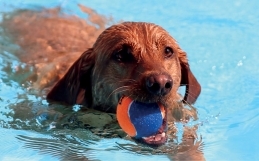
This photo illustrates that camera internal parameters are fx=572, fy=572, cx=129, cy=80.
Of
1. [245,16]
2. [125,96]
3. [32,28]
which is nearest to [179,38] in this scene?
[245,16]

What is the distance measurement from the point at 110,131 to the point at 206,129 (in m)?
1.13

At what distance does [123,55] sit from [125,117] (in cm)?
65

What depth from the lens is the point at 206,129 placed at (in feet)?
19.3

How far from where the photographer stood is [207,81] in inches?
277

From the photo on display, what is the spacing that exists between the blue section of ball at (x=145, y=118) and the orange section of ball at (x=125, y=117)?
4 centimetres

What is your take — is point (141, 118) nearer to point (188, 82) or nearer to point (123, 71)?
point (123, 71)

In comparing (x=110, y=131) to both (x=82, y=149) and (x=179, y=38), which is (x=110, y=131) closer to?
(x=82, y=149)

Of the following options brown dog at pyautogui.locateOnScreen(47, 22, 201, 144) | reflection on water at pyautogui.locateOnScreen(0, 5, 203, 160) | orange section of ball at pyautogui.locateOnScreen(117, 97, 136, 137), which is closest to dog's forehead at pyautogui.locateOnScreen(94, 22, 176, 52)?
brown dog at pyautogui.locateOnScreen(47, 22, 201, 144)

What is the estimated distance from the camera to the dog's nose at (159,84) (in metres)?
4.32

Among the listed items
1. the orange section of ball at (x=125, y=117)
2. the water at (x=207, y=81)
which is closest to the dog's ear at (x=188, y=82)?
the water at (x=207, y=81)

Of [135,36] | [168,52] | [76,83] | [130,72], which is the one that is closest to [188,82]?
[168,52]

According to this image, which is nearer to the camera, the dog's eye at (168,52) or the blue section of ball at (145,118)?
the blue section of ball at (145,118)

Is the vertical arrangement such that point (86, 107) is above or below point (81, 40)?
below

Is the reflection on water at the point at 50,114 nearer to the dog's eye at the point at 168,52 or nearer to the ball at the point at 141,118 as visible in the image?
the ball at the point at 141,118
